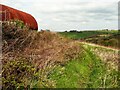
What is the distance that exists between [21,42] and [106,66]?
6.95 metres

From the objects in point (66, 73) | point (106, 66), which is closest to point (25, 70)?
point (66, 73)

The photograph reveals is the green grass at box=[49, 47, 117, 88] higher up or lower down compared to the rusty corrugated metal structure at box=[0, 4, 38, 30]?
lower down

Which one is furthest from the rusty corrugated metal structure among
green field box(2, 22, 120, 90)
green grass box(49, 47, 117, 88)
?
green grass box(49, 47, 117, 88)

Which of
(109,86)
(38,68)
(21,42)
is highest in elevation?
(21,42)

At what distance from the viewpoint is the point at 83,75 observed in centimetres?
1648

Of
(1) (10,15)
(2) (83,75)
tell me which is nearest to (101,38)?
(1) (10,15)

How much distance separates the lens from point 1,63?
12156 mm

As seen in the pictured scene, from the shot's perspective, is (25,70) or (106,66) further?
(106,66)

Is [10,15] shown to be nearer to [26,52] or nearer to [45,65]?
[26,52]

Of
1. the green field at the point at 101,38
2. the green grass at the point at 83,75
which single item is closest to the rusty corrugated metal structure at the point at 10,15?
the green field at the point at 101,38

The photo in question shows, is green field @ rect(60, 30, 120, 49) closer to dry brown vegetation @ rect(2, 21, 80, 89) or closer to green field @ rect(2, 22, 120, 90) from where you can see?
green field @ rect(2, 22, 120, 90)

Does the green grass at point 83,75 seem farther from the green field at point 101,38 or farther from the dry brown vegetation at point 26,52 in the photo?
the green field at point 101,38

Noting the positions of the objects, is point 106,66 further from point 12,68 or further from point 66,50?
point 12,68

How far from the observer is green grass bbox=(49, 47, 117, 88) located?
46.5 ft
